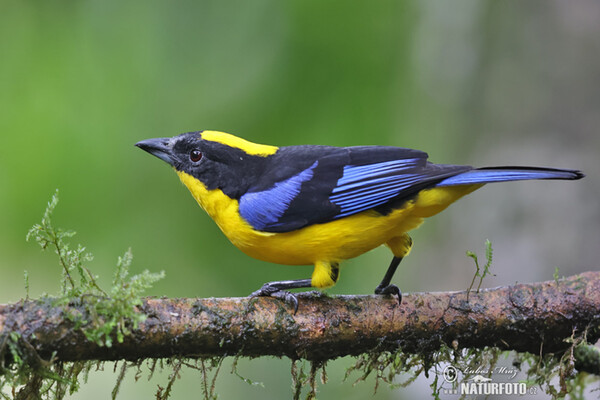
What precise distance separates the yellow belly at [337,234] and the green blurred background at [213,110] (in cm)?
155

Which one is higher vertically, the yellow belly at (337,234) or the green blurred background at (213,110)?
the green blurred background at (213,110)

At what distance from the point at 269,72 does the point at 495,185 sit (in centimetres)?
239

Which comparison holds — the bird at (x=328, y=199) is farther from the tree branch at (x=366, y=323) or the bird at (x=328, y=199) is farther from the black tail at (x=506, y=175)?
the tree branch at (x=366, y=323)

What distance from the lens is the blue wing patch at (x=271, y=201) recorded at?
11.8 ft

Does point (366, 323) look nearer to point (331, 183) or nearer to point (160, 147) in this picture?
point (331, 183)

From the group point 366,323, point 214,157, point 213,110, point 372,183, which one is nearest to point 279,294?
point 366,323

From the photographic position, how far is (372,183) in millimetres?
3658

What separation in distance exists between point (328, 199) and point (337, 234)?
0.73ft

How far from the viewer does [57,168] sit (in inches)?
215
